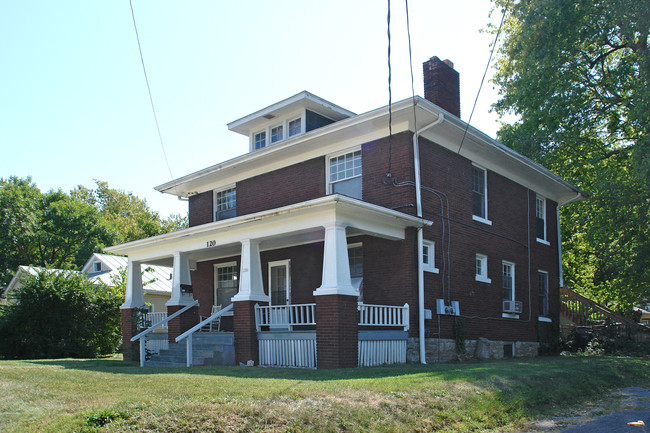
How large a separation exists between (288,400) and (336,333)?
4780 millimetres

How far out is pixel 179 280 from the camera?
671 inches

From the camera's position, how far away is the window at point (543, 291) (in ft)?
68.1

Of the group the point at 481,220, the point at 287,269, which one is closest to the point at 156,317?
the point at 287,269

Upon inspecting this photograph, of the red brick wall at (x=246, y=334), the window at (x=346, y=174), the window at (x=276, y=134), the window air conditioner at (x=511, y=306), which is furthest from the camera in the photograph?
the window at (x=276, y=134)

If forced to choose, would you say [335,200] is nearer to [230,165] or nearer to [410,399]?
[410,399]

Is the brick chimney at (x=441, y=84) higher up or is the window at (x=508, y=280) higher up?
the brick chimney at (x=441, y=84)

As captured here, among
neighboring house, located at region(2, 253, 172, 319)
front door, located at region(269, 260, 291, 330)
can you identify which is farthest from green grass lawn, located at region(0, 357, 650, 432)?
neighboring house, located at region(2, 253, 172, 319)

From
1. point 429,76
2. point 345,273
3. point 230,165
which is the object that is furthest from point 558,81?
point 345,273

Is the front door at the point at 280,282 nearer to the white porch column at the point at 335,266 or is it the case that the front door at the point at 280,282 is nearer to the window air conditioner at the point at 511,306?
the white porch column at the point at 335,266

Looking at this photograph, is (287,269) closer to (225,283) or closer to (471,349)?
(225,283)

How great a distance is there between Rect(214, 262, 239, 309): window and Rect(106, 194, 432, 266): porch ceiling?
8.85ft

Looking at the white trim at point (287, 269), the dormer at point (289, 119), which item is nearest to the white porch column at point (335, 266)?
the white trim at point (287, 269)

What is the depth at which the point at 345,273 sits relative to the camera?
12.6m

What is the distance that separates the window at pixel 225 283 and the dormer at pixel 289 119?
421 cm
